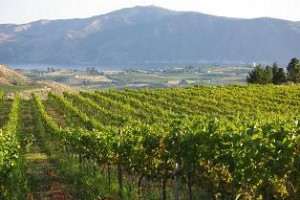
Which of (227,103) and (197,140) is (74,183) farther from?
(227,103)

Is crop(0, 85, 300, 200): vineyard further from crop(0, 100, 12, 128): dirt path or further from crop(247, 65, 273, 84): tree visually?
crop(247, 65, 273, 84): tree

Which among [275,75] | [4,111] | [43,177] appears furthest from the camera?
[275,75]

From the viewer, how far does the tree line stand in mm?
82312

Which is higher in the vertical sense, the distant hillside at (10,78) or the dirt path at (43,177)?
the dirt path at (43,177)

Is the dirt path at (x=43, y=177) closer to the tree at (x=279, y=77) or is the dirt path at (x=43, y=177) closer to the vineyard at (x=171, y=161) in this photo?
the vineyard at (x=171, y=161)

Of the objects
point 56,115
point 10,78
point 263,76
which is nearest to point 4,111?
point 56,115

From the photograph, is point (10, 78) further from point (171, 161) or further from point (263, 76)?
point (171, 161)

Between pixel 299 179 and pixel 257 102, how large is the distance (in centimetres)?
4187

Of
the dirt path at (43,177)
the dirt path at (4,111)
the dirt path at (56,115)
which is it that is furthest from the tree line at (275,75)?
the dirt path at (43,177)

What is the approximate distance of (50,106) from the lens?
210ft

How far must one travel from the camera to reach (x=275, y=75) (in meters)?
84.7

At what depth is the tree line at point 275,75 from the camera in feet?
270

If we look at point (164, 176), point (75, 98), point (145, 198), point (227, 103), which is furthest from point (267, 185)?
point (75, 98)

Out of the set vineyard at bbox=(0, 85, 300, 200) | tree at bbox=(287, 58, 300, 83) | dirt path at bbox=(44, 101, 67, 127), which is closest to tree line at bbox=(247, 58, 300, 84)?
tree at bbox=(287, 58, 300, 83)
